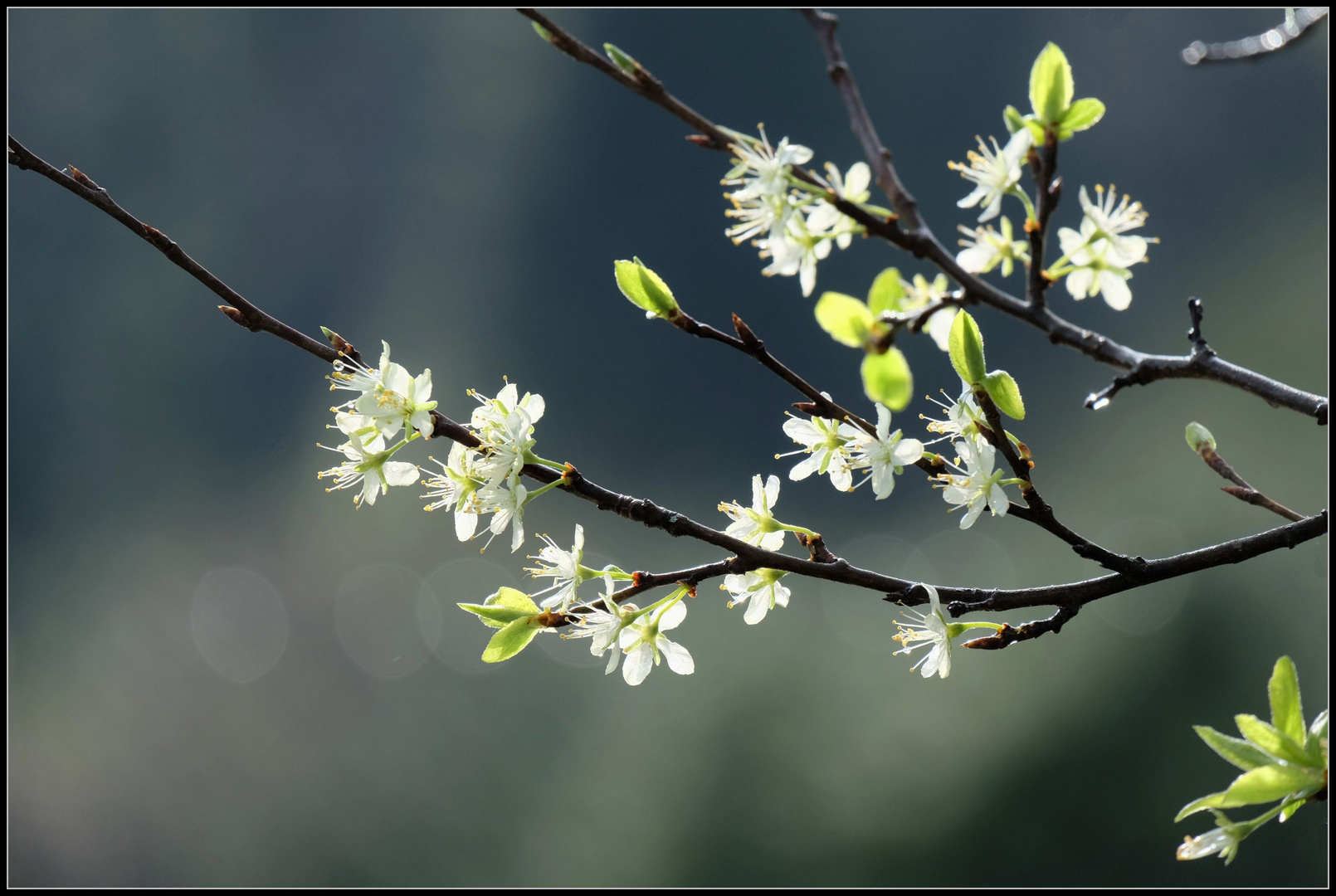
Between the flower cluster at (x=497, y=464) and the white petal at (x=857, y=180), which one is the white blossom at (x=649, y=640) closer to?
the flower cluster at (x=497, y=464)

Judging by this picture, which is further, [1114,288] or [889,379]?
[1114,288]

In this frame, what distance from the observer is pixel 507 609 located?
40 cm

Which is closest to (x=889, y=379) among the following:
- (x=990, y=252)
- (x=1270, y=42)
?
(x=990, y=252)

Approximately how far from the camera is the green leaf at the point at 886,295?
30 cm

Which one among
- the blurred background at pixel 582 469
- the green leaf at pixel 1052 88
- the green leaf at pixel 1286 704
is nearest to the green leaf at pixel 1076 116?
the green leaf at pixel 1052 88

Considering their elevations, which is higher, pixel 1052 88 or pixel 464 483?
pixel 1052 88

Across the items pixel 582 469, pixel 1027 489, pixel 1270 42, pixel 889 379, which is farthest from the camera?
pixel 582 469

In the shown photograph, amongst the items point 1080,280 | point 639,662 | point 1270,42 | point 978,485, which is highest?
point 1270,42

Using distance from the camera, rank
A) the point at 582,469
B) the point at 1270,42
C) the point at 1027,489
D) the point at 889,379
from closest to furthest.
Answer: the point at 889,379 < the point at 1027,489 < the point at 1270,42 < the point at 582,469

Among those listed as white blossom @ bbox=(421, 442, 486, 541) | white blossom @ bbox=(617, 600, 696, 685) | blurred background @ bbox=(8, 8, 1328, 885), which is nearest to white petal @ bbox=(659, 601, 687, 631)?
white blossom @ bbox=(617, 600, 696, 685)

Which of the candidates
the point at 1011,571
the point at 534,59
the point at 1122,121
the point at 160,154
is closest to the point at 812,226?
the point at 1011,571

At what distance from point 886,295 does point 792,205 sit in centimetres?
8

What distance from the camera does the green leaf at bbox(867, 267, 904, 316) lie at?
0.30m

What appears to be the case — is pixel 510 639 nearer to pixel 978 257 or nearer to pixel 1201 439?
pixel 978 257
